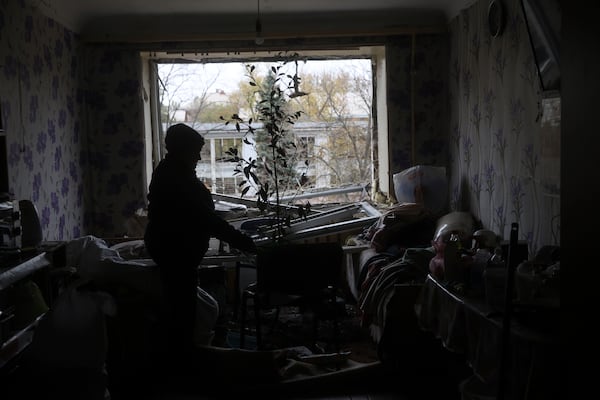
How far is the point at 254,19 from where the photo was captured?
17.3 ft

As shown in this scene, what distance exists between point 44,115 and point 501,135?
2.99 m

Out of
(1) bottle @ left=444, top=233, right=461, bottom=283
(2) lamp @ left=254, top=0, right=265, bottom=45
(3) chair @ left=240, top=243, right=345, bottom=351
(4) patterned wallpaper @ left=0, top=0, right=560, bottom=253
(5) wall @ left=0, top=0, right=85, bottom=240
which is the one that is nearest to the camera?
(1) bottle @ left=444, top=233, right=461, bottom=283

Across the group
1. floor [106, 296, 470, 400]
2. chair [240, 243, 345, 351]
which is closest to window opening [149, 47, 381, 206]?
chair [240, 243, 345, 351]

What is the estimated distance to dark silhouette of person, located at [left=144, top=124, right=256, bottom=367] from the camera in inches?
126

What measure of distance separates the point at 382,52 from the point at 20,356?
3919 millimetres

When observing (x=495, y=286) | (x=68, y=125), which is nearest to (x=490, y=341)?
(x=495, y=286)

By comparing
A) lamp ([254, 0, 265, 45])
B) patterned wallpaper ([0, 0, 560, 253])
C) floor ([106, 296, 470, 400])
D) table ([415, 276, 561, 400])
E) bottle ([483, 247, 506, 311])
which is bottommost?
floor ([106, 296, 470, 400])

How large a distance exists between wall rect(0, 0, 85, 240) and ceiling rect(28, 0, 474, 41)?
349mm

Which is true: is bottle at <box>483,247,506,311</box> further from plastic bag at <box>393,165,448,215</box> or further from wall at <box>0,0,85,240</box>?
wall at <box>0,0,85,240</box>

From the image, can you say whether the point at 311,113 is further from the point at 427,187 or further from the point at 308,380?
the point at 308,380

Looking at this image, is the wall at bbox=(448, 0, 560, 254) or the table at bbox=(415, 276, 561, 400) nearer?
the table at bbox=(415, 276, 561, 400)

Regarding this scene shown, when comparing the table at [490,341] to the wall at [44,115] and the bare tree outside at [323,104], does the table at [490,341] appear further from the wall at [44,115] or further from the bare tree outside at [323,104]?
the bare tree outside at [323,104]

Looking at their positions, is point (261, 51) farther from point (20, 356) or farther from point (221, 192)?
point (20, 356)

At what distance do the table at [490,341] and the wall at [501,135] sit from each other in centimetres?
76
